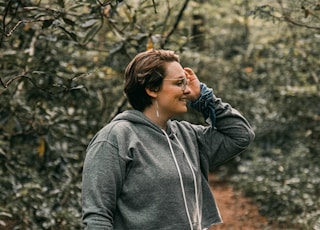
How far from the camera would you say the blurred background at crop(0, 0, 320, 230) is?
5020 millimetres

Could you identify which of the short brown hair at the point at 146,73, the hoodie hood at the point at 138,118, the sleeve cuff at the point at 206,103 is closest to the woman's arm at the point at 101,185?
the hoodie hood at the point at 138,118

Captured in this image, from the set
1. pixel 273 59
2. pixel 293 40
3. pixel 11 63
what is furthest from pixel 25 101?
pixel 273 59

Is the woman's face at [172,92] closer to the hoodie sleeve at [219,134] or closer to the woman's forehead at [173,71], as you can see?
the woman's forehead at [173,71]

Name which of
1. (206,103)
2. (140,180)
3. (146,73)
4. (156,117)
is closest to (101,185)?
(140,180)

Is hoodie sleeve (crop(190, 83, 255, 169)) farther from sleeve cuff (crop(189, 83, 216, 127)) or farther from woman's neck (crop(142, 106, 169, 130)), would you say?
woman's neck (crop(142, 106, 169, 130))

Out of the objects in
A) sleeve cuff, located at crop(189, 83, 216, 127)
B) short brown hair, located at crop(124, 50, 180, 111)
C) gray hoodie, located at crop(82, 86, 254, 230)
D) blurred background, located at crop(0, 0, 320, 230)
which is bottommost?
blurred background, located at crop(0, 0, 320, 230)

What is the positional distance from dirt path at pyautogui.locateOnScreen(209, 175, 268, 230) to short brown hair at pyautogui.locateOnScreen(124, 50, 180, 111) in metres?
4.25

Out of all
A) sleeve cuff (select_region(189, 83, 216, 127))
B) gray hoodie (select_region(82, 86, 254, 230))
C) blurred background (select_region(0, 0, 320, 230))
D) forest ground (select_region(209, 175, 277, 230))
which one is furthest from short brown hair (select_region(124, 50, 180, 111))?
forest ground (select_region(209, 175, 277, 230))

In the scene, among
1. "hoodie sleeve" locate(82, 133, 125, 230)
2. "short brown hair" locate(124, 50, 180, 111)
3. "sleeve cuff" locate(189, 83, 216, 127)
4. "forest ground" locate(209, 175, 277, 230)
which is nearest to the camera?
"hoodie sleeve" locate(82, 133, 125, 230)

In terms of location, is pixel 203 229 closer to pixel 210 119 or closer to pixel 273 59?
pixel 210 119

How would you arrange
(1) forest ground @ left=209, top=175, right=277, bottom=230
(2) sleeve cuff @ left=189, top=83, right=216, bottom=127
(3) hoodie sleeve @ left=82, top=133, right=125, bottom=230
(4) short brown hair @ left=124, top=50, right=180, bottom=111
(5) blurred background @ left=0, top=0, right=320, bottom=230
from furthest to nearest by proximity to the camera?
1. (1) forest ground @ left=209, top=175, right=277, bottom=230
2. (5) blurred background @ left=0, top=0, right=320, bottom=230
3. (2) sleeve cuff @ left=189, top=83, right=216, bottom=127
4. (4) short brown hair @ left=124, top=50, right=180, bottom=111
5. (3) hoodie sleeve @ left=82, top=133, right=125, bottom=230

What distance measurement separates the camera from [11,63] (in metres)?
5.11

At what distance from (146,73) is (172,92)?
15 cm

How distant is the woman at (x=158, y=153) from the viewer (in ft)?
9.06
